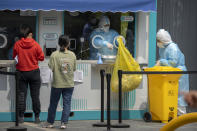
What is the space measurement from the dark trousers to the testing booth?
1.07 ft

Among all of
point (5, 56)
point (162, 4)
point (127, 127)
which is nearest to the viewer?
point (127, 127)

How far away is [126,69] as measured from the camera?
25.9 ft

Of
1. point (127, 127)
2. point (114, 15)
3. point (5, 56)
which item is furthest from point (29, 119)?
point (114, 15)

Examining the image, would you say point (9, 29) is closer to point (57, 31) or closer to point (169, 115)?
point (57, 31)

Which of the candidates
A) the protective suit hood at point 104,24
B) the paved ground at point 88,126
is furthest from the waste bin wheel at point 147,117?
the protective suit hood at point 104,24

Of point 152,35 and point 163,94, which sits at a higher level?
point 152,35

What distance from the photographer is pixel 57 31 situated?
27.0 feet

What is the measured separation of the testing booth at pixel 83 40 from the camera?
7836mm

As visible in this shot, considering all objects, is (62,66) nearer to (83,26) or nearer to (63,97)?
(63,97)

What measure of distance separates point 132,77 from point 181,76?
117 cm

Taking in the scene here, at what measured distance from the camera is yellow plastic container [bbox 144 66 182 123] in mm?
7863

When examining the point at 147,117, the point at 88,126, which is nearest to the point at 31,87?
the point at 88,126

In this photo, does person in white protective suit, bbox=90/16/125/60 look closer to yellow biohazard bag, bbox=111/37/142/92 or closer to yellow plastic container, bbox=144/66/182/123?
yellow biohazard bag, bbox=111/37/142/92

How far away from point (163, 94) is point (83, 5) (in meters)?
2.14
